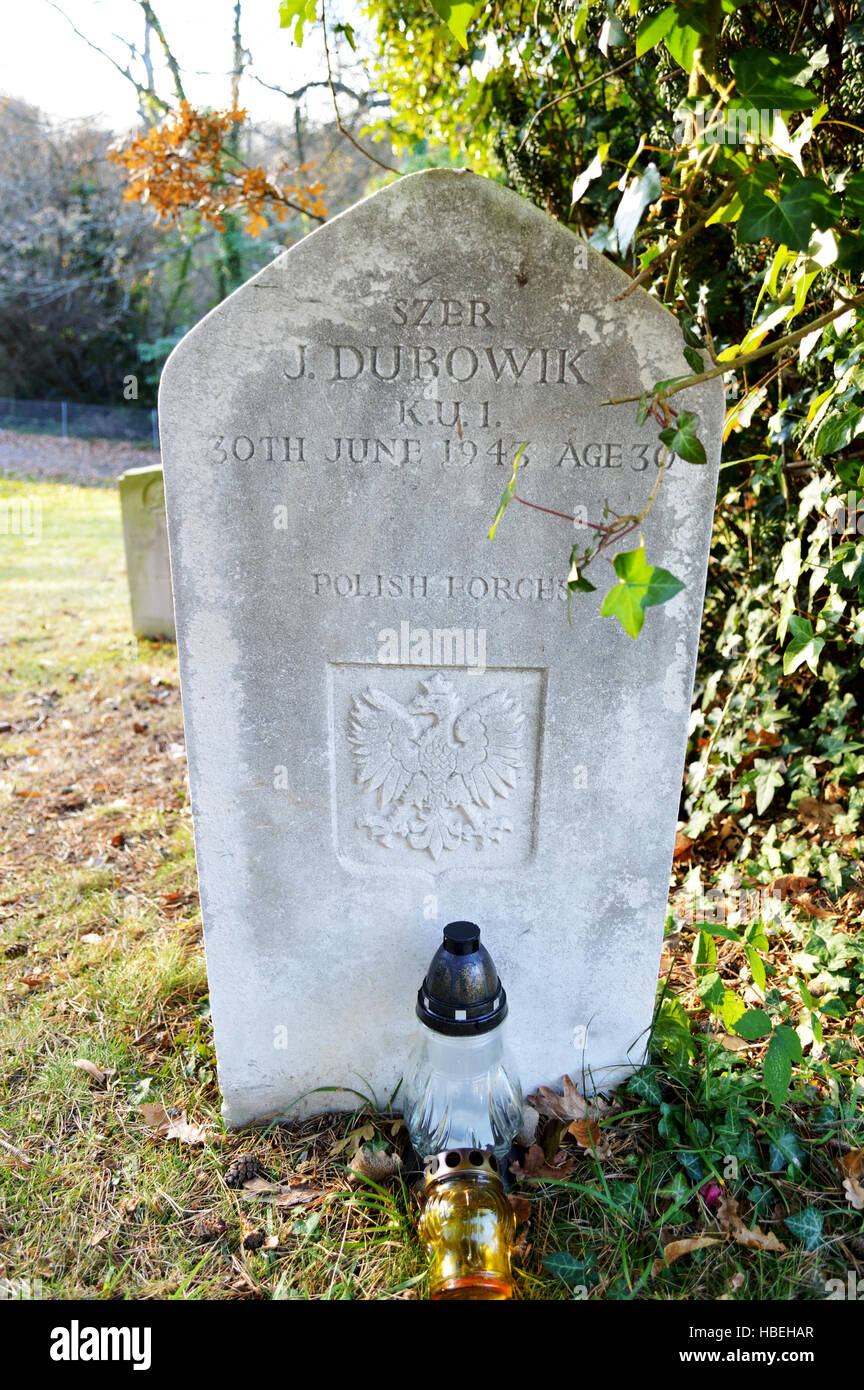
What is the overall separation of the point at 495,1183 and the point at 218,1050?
72 cm

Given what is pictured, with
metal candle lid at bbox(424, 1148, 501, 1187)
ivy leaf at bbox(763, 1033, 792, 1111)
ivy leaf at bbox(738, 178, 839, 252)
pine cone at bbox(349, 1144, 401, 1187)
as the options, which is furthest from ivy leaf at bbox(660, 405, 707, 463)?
pine cone at bbox(349, 1144, 401, 1187)

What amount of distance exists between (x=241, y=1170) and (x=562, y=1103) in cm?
77

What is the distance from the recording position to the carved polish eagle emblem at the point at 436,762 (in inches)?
70.9

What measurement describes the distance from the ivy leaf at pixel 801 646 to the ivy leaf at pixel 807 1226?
128cm

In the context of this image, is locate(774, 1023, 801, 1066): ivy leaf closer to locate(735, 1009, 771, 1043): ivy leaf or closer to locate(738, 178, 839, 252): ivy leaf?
locate(735, 1009, 771, 1043): ivy leaf

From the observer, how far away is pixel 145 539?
5.60m

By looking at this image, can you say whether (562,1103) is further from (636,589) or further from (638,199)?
(638,199)

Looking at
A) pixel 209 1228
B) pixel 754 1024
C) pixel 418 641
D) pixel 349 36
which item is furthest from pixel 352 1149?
pixel 349 36

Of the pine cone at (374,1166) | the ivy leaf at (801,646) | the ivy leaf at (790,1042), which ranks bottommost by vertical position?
the pine cone at (374,1166)

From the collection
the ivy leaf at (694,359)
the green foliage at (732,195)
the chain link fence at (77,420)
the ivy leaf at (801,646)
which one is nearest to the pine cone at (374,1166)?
the green foliage at (732,195)

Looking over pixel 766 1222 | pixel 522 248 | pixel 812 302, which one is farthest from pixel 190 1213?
pixel 812 302

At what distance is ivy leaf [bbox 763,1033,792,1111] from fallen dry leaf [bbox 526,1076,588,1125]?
1.56ft

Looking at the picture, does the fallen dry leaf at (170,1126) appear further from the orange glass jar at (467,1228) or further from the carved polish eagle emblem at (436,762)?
the carved polish eagle emblem at (436,762)
